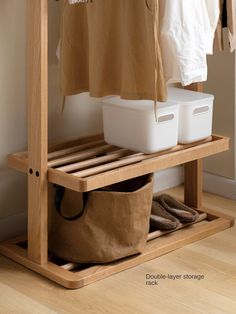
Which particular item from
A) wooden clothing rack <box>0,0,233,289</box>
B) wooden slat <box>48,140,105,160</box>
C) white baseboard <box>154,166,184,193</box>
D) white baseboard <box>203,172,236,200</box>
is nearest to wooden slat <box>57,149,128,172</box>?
wooden clothing rack <box>0,0,233,289</box>

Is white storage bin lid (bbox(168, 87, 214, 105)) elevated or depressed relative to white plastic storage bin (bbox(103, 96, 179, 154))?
elevated

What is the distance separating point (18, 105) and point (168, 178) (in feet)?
3.24

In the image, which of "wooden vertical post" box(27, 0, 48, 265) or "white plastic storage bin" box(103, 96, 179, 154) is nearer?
"wooden vertical post" box(27, 0, 48, 265)

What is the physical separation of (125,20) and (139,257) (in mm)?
848

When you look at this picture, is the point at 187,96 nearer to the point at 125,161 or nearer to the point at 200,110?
the point at 200,110

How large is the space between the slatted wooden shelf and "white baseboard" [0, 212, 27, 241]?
0.92 ft

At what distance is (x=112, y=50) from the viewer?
2.74 metres

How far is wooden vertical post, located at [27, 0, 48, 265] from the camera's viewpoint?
258 cm

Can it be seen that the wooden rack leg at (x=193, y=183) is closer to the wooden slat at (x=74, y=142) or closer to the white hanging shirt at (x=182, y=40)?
the wooden slat at (x=74, y=142)

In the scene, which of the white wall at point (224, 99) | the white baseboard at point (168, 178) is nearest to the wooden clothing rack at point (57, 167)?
the white wall at point (224, 99)

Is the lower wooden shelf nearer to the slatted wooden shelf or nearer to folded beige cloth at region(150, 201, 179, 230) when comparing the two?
folded beige cloth at region(150, 201, 179, 230)

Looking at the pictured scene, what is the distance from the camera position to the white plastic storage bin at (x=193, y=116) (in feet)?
9.74

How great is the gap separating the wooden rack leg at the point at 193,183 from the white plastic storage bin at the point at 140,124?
16.9 inches

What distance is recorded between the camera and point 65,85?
2.81 metres
